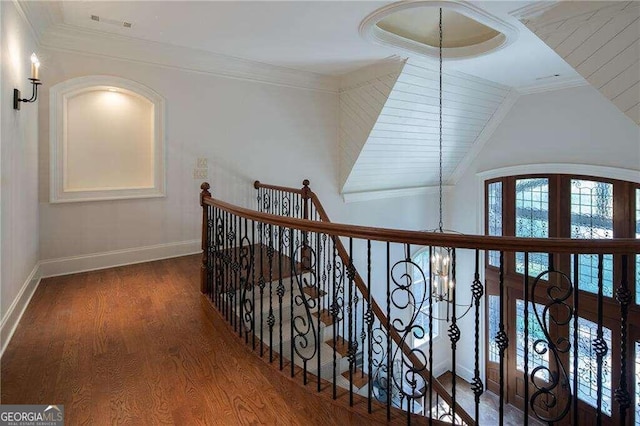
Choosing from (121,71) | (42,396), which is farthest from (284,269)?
(121,71)

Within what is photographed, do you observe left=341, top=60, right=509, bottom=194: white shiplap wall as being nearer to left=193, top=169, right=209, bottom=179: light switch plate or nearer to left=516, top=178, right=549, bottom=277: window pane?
left=516, top=178, right=549, bottom=277: window pane

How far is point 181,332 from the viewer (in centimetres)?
276

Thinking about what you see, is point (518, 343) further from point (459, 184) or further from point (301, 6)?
point (301, 6)

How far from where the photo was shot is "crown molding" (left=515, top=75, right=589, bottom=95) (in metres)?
5.39

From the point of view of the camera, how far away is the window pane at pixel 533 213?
608 centimetres

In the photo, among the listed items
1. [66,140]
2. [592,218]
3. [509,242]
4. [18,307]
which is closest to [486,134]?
[592,218]

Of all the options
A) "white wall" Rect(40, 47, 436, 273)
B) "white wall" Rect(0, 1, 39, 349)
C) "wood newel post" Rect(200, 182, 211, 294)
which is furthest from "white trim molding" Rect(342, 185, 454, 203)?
"white wall" Rect(0, 1, 39, 349)

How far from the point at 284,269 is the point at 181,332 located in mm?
1513

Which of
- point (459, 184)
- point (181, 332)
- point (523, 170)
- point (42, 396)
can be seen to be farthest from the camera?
point (459, 184)

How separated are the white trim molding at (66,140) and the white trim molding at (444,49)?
257cm

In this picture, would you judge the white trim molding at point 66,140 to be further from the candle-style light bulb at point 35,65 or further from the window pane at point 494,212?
the window pane at point 494,212

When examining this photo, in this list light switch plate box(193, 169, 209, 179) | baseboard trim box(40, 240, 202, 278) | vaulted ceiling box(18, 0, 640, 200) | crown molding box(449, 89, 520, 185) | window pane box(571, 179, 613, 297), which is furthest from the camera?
crown molding box(449, 89, 520, 185)

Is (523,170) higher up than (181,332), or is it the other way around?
(523,170)

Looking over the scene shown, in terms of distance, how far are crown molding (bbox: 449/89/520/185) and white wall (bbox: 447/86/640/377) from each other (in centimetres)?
7
